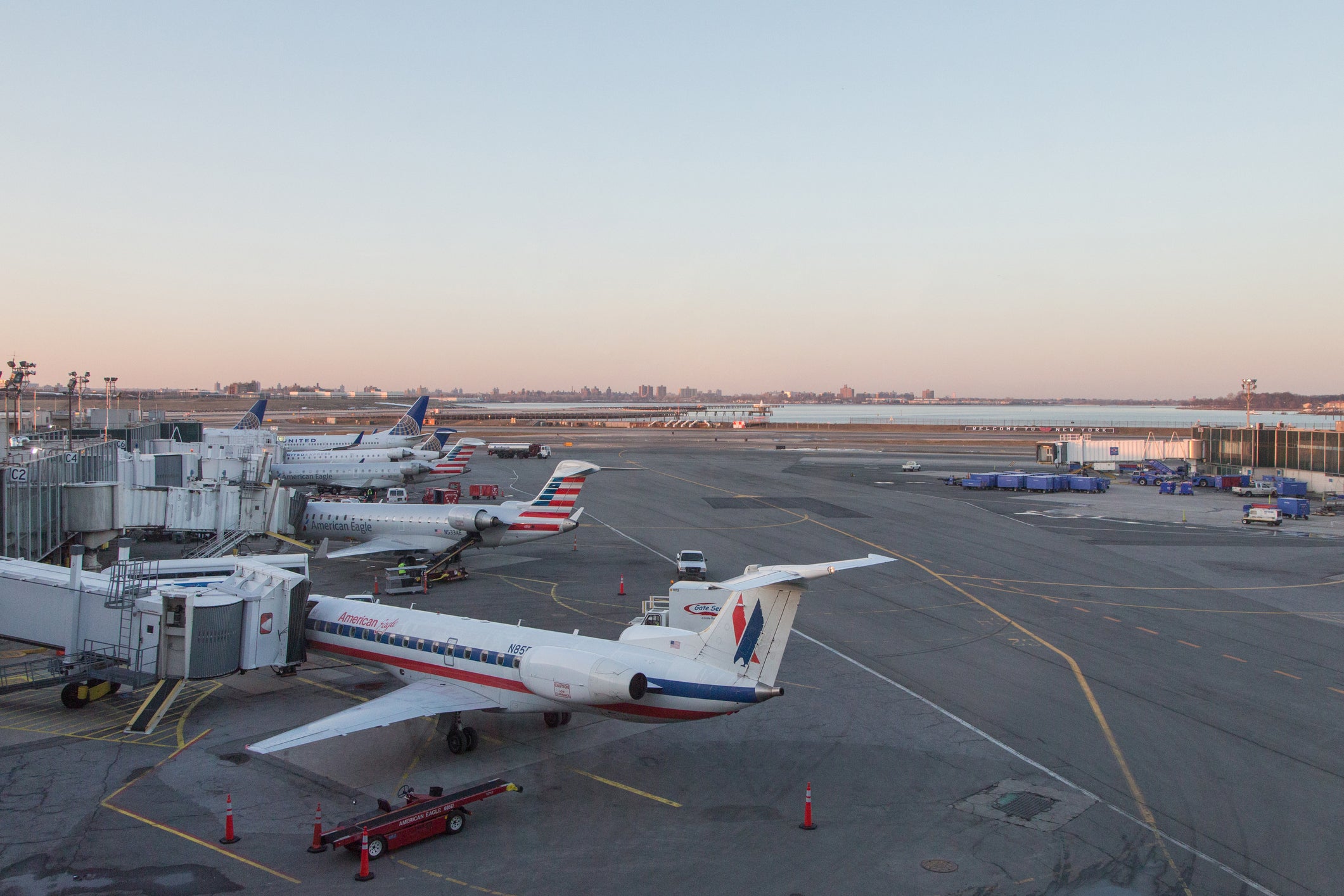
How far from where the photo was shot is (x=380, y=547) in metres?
42.7

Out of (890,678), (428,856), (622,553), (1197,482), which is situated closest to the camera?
(428,856)

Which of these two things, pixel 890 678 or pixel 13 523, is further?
pixel 13 523

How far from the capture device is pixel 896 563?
45000 mm

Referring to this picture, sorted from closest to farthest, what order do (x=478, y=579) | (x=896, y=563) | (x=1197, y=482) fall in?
1. (x=478, y=579)
2. (x=896, y=563)
3. (x=1197, y=482)

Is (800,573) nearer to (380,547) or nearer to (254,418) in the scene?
(380,547)

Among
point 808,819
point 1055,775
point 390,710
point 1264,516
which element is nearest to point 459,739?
point 390,710

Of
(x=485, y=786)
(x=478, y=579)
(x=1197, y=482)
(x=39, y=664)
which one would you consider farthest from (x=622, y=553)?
(x=1197, y=482)

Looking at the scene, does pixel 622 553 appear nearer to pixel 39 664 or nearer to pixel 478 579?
pixel 478 579

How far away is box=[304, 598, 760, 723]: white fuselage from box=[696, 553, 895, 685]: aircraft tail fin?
311mm

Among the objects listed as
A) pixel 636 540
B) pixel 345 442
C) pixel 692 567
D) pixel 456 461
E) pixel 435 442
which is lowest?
pixel 636 540

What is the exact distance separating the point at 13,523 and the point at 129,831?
17.7 metres

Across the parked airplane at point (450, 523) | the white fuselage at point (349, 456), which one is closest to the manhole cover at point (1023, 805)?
the parked airplane at point (450, 523)

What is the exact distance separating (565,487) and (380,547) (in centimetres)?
962

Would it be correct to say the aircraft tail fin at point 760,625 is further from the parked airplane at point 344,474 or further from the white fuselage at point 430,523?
the parked airplane at point 344,474
